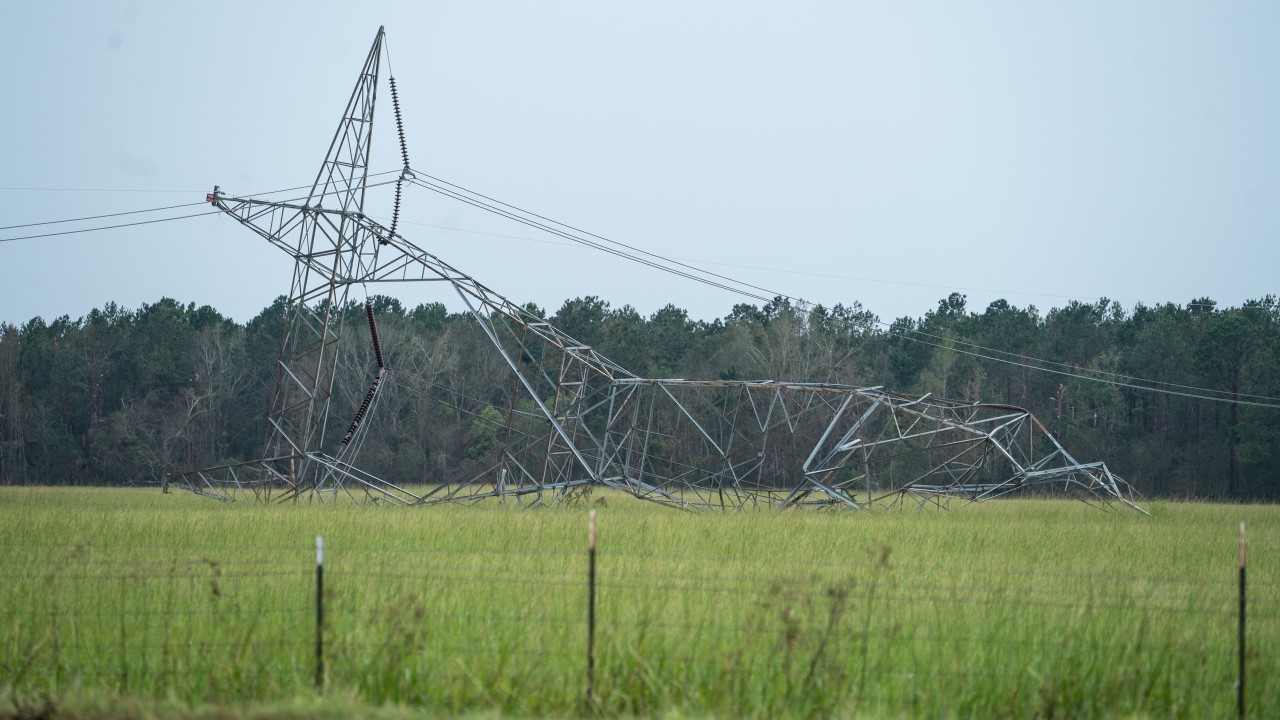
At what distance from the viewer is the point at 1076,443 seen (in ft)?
180

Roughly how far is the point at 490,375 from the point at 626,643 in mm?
56143

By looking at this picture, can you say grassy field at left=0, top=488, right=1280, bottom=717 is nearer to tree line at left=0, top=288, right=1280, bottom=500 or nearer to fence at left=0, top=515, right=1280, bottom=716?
fence at left=0, top=515, right=1280, bottom=716

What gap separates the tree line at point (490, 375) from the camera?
54.8 m

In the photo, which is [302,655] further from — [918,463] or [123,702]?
[918,463]

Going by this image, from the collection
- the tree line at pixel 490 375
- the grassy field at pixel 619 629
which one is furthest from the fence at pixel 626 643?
the tree line at pixel 490 375

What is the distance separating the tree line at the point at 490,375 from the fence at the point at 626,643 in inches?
1649

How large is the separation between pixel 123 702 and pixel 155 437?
57972 millimetres

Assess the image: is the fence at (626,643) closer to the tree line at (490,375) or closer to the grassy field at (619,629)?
the grassy field at (619,629)

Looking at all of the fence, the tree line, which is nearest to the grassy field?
the fence

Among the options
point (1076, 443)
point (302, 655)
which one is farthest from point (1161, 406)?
point (302, 655)

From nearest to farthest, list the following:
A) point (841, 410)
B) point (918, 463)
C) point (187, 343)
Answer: point (841, 410)
point (918, 463)
point (187, 343)

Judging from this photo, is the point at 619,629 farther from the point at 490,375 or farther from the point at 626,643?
the point at 490,375

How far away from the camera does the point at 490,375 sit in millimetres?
64312

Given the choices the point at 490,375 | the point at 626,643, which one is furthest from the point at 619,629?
the point at 490,375
